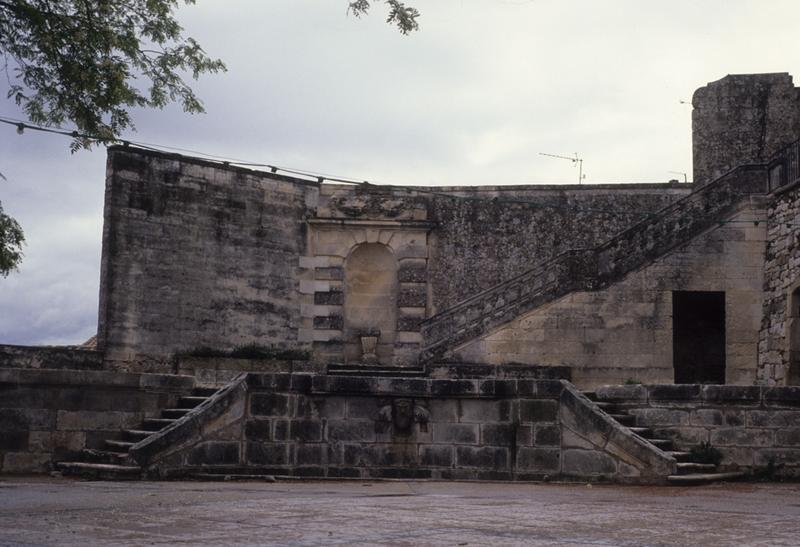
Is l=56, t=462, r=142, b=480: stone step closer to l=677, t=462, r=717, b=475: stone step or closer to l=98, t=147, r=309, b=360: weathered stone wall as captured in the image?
l=677, t=462, r=717, b=475: stone step

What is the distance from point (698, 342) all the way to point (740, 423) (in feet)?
36.2

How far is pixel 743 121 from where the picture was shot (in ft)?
81.5

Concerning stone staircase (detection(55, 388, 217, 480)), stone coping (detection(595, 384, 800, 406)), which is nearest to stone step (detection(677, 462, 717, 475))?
stone coping (detection(595, 384, 800, 406))

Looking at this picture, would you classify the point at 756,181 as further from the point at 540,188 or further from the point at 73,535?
the point at 73,535

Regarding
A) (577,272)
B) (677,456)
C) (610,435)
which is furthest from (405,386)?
(577,272)

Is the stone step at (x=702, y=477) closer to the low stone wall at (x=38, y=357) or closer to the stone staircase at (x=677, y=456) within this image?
the stone staircase at (x=677, y=456)

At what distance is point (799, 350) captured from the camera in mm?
19938

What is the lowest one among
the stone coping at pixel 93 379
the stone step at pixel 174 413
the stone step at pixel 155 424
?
the stone step at pixel 155 424

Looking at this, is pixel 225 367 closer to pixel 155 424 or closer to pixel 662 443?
pixel 155 424

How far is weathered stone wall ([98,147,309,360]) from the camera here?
20.6m

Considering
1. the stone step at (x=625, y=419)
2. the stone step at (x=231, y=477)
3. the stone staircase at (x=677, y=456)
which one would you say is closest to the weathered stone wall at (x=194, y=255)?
the stone step at (x=231, y=477)

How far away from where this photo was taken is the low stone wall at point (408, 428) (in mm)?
12930

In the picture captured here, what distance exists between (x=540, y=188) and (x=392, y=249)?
10.8 feet

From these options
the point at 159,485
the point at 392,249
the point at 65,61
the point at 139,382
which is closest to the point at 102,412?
the point at 139,382
